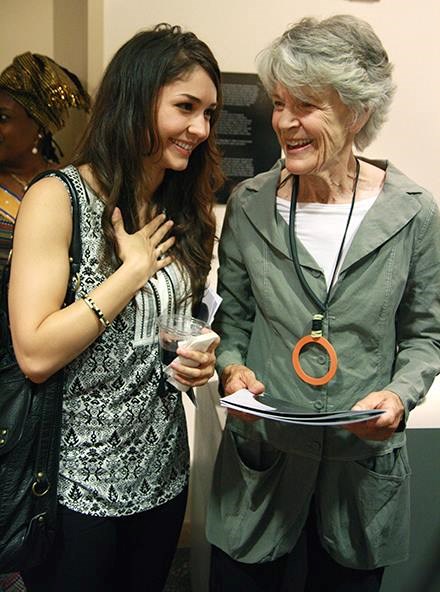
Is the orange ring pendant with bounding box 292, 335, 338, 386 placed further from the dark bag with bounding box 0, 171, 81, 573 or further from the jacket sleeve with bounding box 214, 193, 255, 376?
the dark bag with bounding box 0, 171, 81, 573

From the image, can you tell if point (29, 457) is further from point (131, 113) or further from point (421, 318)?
point (421, 318)

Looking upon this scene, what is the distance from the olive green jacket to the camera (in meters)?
1.39

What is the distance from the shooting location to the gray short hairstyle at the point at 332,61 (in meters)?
1.29

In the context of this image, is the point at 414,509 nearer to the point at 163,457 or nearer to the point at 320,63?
the point at 163,457

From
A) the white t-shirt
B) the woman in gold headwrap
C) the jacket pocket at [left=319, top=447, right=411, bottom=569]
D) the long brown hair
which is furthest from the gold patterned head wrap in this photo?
the jacket pocket at [left=319, top=447, right=411, bottom=569]

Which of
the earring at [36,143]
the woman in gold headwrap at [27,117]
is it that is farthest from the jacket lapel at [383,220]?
the earring at [36,143]

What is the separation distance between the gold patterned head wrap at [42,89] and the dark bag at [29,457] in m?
1.17

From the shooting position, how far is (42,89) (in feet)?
7.66

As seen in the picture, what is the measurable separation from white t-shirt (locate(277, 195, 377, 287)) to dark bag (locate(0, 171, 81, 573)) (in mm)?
508

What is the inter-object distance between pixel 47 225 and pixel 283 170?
2.03ft

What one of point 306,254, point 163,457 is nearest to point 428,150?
point 306,254

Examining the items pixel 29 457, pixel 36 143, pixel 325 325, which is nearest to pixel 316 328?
pixel 325 325

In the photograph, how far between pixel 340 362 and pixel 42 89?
5.15 feet

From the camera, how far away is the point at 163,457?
56.2 inches
